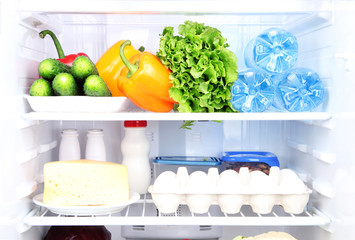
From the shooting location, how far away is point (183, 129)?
175 centimetres

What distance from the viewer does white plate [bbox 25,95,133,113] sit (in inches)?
52.4

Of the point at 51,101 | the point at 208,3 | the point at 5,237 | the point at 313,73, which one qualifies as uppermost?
the point at 208,3

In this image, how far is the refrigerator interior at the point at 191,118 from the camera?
1250 mm

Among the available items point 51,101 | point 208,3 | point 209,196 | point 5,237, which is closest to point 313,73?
point 208,3

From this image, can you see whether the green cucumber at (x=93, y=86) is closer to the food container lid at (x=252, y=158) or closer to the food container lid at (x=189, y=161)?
the food container lid at (x=189, y=161)

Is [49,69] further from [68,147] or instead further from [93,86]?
[68,147]

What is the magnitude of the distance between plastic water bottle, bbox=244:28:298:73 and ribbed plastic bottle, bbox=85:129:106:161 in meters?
0.67

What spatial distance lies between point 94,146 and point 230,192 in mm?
581

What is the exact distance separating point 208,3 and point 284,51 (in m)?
0.31

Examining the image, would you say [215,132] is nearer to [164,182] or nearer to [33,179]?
[164,182]

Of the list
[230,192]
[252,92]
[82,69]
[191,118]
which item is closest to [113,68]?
[82,69]

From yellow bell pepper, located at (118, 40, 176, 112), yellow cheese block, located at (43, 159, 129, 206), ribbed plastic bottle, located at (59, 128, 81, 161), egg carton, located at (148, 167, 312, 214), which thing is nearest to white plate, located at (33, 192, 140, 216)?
yellow cheese block, located at (43, 159, 129, 206)

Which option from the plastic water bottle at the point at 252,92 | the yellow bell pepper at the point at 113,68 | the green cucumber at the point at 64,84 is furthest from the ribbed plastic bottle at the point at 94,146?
the plastic water bottle at the point at 252,92

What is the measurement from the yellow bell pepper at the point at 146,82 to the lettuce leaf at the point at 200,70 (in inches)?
1.5
